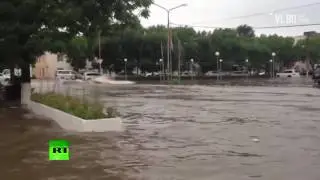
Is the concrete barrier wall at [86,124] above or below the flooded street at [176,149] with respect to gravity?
above

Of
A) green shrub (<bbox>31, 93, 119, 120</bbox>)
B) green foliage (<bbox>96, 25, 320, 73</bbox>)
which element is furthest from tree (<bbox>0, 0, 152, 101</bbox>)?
green foliage (<bbox>96, 25, 320, 73</bbox>)

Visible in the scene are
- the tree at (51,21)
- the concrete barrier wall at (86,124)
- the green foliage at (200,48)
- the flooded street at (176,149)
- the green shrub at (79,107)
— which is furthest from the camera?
the green foliage at (200,48)

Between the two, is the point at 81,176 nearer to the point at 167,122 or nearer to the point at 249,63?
the point at 167,122

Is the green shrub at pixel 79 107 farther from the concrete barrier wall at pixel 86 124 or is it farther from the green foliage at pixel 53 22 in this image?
the green foliage at pixel 53 22

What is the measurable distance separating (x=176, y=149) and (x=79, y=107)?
5.68 metres

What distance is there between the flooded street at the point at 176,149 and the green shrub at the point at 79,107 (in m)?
0.78

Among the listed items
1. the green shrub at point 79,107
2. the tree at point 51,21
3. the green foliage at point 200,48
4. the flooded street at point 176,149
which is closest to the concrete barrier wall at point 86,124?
the green shrub at point 79,107

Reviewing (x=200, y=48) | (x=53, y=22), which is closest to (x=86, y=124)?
(x=53, y=22)

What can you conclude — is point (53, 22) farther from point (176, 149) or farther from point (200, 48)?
point (200, 48)

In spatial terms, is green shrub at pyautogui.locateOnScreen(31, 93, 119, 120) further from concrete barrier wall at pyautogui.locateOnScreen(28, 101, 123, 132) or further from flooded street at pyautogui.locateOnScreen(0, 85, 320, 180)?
flooded street at pyautogui.locateOnScreen(0, 85, 320, 180)

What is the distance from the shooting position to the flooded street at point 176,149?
10.6 metres

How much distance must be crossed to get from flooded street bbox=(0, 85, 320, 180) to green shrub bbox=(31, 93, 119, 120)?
0.78 meters

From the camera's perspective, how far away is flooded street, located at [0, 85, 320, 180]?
1061cm

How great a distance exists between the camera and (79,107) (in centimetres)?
1831
